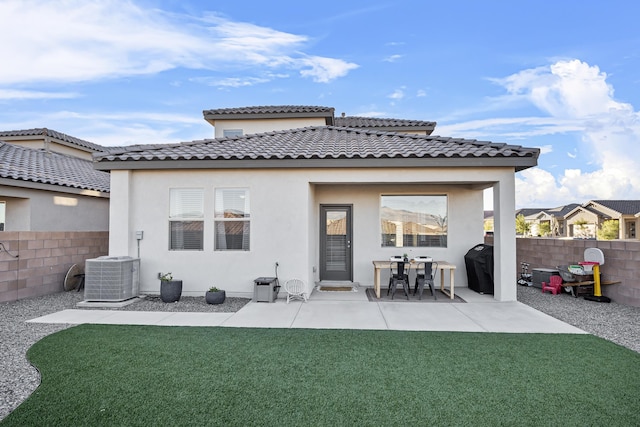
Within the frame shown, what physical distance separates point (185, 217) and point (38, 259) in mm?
3980

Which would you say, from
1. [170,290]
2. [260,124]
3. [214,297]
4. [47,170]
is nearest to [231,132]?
[260,124]

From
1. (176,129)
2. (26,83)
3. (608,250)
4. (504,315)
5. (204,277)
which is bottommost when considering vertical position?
(504,315)

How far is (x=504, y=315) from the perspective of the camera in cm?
675

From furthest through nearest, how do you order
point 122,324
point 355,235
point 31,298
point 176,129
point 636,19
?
point 176,129
point 636,19
point 355,235
point 31,298
point 122,324

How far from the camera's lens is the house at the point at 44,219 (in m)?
8.12

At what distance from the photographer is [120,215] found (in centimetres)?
841

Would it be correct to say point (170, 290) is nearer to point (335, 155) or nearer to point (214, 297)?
point (214, 297)

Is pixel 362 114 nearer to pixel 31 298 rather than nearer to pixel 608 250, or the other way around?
pixel 608 250

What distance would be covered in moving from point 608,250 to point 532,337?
4979mm

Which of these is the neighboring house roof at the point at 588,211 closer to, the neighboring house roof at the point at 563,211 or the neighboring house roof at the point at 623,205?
the neighboring house roof at the point at 623,205

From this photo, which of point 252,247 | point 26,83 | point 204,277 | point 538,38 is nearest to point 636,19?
point 538,38

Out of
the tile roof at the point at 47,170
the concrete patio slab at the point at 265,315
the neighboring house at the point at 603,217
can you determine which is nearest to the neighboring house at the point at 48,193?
the tile roof at the point at 47,170

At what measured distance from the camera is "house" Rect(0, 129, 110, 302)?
8125mm

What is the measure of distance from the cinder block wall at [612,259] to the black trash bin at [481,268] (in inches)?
31.0
